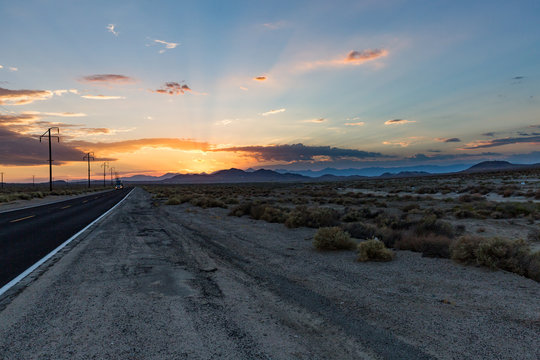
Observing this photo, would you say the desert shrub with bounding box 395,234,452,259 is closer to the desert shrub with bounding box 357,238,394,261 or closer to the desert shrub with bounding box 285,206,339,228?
the desert shrub with bounding box 357,238,394,261

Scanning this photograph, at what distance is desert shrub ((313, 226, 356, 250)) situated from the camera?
923 centimetres

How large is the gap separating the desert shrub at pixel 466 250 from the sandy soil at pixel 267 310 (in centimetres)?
31

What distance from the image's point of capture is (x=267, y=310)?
4.86 metres

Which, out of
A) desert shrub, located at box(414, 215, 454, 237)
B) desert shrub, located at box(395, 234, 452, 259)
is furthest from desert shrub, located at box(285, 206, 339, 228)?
desert shrub, located at box(395, 234, 452, 259)

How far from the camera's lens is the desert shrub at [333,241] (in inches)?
364

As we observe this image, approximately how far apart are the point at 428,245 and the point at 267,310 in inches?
230

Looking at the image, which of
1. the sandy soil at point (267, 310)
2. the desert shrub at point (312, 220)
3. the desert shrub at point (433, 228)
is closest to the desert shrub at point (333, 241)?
the sandy soil at point (267, 310)

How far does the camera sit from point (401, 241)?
945cm

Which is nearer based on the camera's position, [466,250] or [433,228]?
[466,250]

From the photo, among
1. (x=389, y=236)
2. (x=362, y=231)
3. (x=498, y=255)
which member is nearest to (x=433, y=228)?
(x=389, y=236)

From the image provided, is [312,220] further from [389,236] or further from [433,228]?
[433,228]

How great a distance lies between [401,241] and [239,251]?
199 inches

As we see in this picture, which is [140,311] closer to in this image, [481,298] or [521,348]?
[521,348]

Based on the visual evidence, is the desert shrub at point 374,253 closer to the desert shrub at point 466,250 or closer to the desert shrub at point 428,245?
the desert shrub at point 428,245
